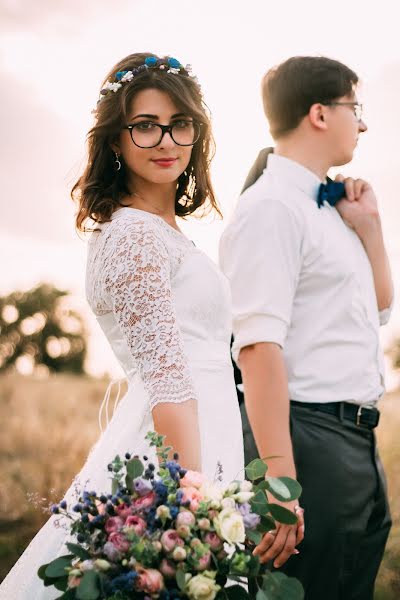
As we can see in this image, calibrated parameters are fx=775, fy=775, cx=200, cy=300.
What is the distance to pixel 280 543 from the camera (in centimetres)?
266

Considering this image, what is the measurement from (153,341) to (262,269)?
776 millimetres

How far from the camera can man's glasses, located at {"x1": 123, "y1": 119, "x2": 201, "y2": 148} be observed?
2639 millimetres

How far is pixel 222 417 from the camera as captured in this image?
2.58 meters

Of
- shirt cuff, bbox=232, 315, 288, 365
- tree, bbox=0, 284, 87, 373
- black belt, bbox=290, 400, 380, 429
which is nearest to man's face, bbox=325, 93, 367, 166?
shirt cuff, bbox=232, 315, 288, 365

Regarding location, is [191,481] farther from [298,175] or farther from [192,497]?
[298,175]

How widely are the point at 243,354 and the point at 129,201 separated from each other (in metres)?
0.71

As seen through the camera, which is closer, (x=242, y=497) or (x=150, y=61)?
(x=242, y=497)

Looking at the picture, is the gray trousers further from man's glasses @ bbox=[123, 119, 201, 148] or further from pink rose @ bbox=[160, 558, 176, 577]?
pink rose @ bbox=[160, 558, 176, 577]

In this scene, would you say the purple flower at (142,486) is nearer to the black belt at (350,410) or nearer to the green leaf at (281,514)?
the green leaf at (281,514)

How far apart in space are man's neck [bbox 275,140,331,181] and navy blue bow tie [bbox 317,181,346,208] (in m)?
0.07

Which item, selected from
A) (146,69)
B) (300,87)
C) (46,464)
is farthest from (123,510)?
(46,464)

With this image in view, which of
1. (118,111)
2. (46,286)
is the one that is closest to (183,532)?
(118,111)

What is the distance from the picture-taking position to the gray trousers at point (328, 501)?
2.90 m

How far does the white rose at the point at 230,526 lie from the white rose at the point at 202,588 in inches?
3.4
